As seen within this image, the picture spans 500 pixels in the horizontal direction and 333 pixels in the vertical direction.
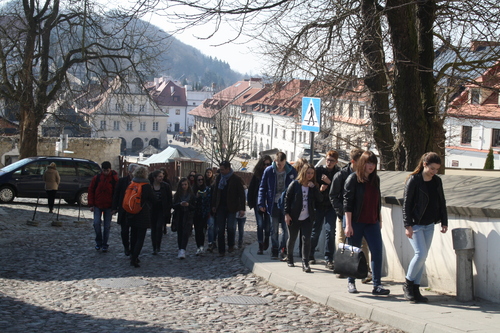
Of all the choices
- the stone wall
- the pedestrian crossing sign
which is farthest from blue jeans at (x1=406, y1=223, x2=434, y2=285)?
the stone wall

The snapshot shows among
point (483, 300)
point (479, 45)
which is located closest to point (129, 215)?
point (483, 300)

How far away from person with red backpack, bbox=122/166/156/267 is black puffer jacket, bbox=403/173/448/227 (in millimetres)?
4859

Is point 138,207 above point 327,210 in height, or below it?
below

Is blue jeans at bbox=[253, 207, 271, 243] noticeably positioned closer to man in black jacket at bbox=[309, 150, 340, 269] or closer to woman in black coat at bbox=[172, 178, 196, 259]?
woman in black coat at bbox=[172, 178, 196, 259]

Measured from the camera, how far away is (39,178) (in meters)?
22.7

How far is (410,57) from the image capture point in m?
11.6

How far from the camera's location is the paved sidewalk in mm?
6246

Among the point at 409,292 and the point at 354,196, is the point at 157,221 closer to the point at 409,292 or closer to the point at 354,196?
the point at 354,196

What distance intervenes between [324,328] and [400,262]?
2348 millimetres

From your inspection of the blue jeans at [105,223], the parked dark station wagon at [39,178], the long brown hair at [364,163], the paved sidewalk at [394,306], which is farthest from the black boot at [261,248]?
the parked dark station wagon at [39,178]

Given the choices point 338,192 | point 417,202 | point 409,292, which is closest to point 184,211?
point 338,192

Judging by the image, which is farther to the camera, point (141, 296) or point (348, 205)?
point (141, 296)

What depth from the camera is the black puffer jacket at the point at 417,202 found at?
23.2 ft

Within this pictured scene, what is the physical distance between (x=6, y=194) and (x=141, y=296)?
15.7 meters
